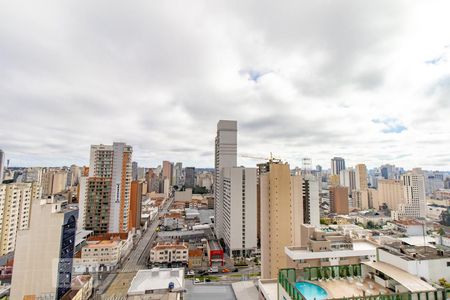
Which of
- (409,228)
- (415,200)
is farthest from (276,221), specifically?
(415,200)

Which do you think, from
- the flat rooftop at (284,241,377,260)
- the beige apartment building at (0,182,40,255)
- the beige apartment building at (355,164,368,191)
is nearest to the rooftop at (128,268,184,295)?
the flat rooftop at (284,241,377,260)

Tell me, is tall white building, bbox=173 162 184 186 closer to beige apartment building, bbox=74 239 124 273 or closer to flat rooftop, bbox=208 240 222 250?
flat rooftop, bbox=208 240 222 250

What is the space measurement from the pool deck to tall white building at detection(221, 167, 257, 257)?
58.0ft

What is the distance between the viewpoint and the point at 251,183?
24484 mm

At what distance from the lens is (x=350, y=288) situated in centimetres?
588

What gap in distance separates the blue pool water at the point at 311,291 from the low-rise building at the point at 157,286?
505cm

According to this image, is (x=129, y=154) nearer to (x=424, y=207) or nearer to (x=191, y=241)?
(x=191, y=241)

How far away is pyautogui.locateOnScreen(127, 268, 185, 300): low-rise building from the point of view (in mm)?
9055

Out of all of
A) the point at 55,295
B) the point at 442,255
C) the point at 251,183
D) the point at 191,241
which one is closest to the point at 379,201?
the point at 251,183

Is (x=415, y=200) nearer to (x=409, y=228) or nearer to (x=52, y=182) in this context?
(x=409, y=228)

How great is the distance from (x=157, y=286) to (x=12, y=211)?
19569 millimetres

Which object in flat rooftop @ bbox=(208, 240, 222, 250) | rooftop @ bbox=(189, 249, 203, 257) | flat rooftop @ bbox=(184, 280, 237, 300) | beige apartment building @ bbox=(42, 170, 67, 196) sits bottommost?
rooftop @ bbox=(189, 249, 203, 257)

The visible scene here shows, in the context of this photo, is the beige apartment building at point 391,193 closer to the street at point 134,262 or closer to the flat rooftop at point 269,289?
the street at point 134,262

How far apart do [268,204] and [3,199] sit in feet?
71.5
